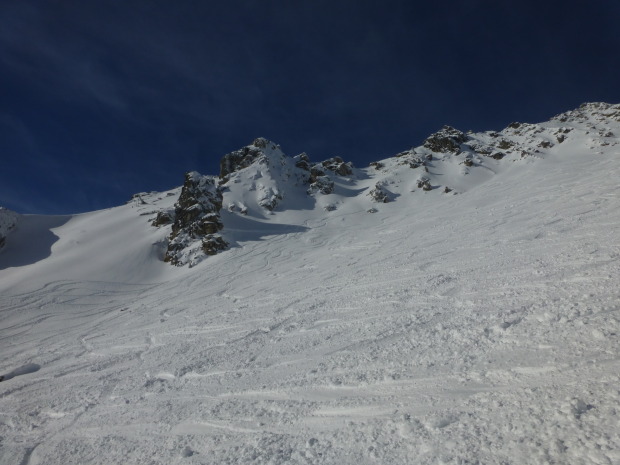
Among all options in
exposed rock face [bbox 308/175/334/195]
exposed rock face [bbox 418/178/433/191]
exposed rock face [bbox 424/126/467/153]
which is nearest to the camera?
exposed rock face [bbox 418/178/433/191]

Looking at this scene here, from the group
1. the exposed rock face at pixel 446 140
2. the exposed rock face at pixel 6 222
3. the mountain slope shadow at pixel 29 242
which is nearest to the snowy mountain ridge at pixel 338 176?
the exposed rock face at pixel 446 140

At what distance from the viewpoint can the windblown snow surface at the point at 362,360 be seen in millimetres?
3766

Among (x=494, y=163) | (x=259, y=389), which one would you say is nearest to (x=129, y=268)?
(x=259, y=389)

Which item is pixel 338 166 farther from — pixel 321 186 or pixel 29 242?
pixel 29 242

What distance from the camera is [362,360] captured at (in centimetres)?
587

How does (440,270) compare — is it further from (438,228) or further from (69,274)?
(69,274)

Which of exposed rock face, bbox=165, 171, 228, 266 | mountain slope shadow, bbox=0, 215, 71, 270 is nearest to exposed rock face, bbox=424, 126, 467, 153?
exposed rock face, bbox=165, 171, 228, 266

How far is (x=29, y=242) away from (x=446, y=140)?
6461 cm

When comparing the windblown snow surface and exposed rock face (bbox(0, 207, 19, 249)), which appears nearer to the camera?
the windblown snow surface

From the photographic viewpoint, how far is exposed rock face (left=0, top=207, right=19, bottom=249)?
24.3 meters

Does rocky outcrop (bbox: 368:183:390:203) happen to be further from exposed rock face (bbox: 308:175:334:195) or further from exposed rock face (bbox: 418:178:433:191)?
exposed rock face (bbox: 308:175:334:195)

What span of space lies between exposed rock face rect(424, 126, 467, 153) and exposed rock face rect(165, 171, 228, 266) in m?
47.2

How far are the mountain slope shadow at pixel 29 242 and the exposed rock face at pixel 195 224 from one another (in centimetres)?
971

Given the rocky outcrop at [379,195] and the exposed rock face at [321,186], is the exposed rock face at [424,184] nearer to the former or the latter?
the rocky outcrop at [379,195]
